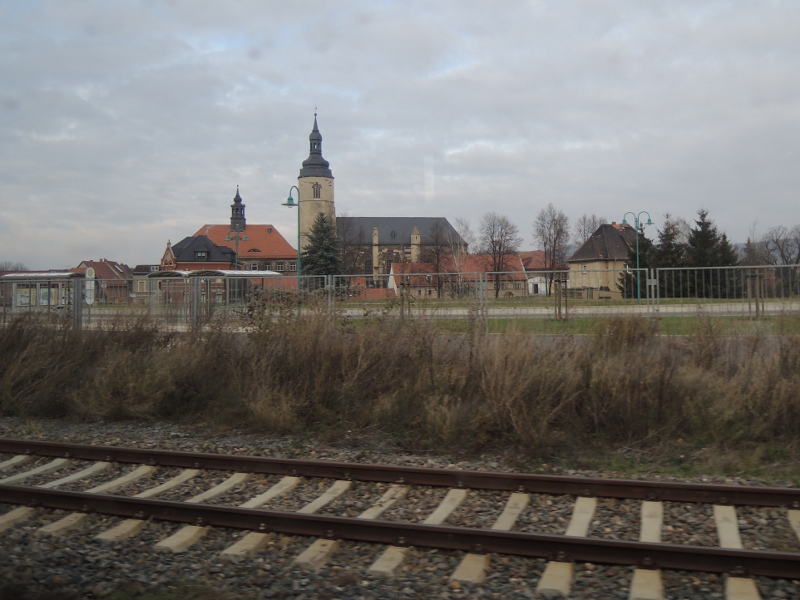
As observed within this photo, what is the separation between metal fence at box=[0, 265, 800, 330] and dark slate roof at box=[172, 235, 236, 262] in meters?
101

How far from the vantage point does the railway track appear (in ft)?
16.8

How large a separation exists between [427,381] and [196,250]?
11019 cm

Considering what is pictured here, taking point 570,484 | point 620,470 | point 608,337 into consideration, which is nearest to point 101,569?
point 570,484

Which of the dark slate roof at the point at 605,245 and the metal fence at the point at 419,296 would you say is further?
the dark slate roof at the point at 605,245

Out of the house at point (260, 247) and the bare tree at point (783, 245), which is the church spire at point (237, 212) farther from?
the bare tree at point (783, 245)

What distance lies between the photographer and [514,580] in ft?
16.4

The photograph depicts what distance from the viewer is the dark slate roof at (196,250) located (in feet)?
372

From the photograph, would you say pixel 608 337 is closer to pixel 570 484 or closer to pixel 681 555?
pixel 570 484

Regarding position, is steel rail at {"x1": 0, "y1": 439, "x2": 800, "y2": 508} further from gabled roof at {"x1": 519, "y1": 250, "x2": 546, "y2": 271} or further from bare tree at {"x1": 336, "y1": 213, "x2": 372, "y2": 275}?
gabled roof at {"x1": 519, "y1": 250, "x2": 546, "y2": 271}

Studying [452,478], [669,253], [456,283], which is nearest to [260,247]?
[669,253]

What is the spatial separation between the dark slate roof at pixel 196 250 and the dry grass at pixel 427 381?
4078 inches

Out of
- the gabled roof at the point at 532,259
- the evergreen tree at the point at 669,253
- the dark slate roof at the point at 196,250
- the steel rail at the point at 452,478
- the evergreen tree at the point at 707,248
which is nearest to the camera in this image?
the steel rail at the point at 452,478

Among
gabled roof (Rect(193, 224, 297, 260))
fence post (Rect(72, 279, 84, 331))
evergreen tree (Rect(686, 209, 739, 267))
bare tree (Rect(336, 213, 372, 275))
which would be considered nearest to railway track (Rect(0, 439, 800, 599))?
fence post (Rect(72, 279, 84, 331))

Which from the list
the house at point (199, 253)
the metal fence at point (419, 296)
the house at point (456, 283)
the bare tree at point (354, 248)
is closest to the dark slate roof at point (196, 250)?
the house at point (199, 253)
